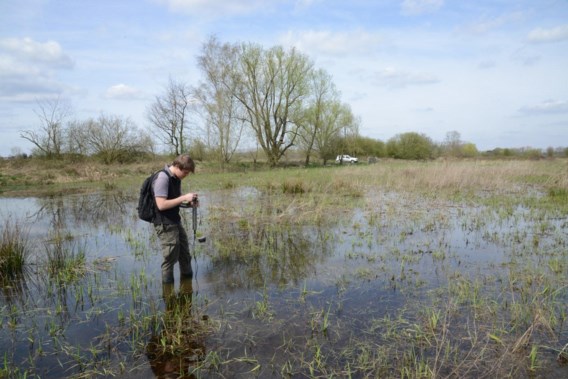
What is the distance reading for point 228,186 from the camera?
731 inches

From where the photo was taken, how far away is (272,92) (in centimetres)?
3619

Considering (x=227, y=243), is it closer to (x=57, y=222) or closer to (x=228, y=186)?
(x=57, y=222)

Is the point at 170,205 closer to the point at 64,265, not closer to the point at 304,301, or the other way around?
the point at 304,301

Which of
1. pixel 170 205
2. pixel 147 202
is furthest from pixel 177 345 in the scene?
pixel 147 202

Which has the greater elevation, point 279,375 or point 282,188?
point 282,188

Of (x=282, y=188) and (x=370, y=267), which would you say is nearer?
(x=370, y=267)

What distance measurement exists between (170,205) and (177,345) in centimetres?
193

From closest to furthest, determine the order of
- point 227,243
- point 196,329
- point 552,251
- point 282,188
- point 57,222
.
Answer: point 196,329 → point 552,251 → point 227,243 → point 57,222 → point 282,188

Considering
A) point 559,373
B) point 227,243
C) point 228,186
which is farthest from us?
point 228,186

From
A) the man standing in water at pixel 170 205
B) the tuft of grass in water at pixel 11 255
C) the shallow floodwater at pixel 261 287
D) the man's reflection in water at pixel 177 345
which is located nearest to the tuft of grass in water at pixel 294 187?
the shallow floodwater at pixel 261 287

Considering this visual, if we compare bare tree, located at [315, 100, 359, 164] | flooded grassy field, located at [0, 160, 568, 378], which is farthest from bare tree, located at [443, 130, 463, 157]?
flooded grassy field, located at [0, 160, 568, 378]

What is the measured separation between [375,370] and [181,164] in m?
3.63

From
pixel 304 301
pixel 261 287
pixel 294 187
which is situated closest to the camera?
pixel 304 301

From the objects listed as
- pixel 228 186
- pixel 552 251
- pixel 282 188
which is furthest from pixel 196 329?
pixel 228 186
